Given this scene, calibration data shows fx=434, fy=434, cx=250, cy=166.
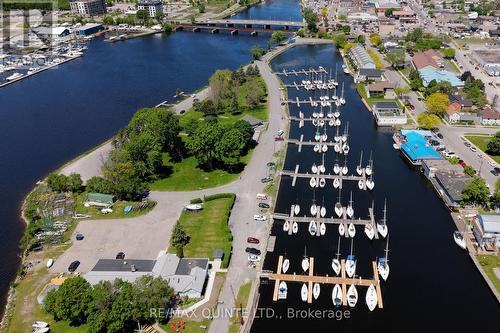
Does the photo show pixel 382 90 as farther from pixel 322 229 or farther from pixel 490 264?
pixel 490 264

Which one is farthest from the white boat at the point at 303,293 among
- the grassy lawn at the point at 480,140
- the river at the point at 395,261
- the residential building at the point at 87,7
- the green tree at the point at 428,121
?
the residential building at the point at 87,7

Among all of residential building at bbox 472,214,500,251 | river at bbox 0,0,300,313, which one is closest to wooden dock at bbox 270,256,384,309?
residential building at bbox 472,214,500,251

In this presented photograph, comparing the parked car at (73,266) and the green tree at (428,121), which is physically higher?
the green tree at (428,121)

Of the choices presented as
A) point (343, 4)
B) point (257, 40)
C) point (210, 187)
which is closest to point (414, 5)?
point (343, 4)

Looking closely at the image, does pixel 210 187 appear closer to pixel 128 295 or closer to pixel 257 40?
pixel 128 295

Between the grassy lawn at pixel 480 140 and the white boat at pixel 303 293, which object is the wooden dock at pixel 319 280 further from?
the grassy lawn at pixel 480 140

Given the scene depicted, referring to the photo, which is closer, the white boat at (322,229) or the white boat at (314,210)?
the white boat at (322,229)

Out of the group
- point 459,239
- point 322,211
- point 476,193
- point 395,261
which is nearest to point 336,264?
point 395,261
